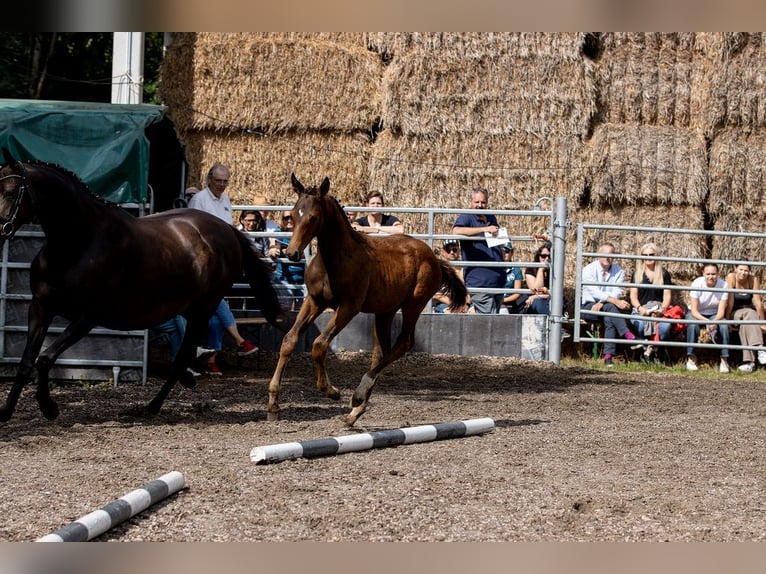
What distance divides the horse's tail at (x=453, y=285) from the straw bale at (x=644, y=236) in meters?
4.57

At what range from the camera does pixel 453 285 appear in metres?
9.99

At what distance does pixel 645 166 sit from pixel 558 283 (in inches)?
92.9

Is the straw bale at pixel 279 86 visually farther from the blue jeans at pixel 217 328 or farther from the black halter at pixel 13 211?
the black halter at pixel 13 211

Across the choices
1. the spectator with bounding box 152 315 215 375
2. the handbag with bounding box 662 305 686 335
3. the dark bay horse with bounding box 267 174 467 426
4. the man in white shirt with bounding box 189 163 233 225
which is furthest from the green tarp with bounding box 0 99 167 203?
the handbag with bounding box 662 305 686 335

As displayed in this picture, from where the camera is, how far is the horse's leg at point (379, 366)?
8188 mm

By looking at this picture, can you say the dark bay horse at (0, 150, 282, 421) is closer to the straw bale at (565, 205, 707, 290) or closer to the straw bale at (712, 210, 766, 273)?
the straw bale at (565, 205, 707, 290)

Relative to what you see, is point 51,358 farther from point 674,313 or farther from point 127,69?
point 127,69

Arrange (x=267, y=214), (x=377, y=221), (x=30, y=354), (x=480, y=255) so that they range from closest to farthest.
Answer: (x=30, y=354) < (x=377, y=221) < (x=480, y=255) < (x=267, y=214)

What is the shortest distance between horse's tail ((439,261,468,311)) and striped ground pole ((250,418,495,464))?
2.07 metres

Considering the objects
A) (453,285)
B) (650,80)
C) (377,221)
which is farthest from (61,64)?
(453,285)

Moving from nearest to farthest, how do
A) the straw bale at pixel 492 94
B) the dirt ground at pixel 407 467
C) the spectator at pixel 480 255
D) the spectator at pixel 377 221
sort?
1. the dirt ground at pixel 407 467
2. the spectator at pixel 377 221
3. the spectator at pixel 480 255
4. the straw bale at pixel 492 94

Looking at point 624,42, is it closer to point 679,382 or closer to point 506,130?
point 506,130

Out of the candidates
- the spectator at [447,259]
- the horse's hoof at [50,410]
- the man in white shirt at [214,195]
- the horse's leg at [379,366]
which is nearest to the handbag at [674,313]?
the spectator at [447,259]
